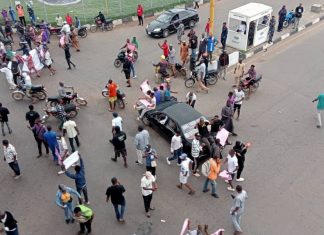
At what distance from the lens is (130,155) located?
13.4m

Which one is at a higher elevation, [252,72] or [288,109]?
[252,72]

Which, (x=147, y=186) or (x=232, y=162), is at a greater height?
(x=147, y=186)

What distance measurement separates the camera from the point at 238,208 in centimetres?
988

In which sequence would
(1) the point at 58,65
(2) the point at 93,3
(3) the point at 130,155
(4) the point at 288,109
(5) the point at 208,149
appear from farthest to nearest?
(2) the point at 93,3 < (1) the point at 58,65 < (4) the point at 288,109 < (3) the point at 130,155 < (5) the point at 208,149

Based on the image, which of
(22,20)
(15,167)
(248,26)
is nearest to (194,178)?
(15,167)

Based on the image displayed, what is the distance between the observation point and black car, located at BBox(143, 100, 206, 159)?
12898 mm

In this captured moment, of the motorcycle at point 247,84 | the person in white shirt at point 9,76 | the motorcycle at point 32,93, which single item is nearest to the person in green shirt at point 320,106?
the motorcycle at point 247,84

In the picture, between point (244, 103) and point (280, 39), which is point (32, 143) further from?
point (280, 39)

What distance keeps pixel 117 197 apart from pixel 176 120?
402cm

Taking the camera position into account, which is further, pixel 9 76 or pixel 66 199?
pixel 9 76

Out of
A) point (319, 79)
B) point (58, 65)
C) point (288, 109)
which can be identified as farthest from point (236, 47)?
point (58, 65)

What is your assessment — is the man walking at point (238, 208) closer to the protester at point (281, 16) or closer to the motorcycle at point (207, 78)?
the motorcycle at point (207, 78)

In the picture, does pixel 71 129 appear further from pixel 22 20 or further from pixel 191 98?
pixel 22 20

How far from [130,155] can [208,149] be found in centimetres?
275
